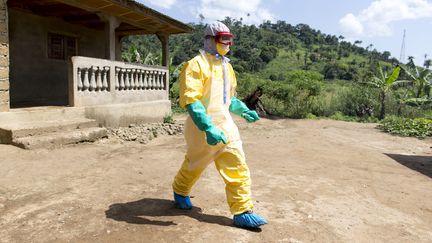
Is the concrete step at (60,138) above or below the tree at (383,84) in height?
below

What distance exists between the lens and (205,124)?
9.42 feet

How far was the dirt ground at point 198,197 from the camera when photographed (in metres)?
3.04

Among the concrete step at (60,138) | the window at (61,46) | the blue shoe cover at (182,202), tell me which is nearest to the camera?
the blue shoe cover at (182,202)

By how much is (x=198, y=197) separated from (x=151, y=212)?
71 centimetres

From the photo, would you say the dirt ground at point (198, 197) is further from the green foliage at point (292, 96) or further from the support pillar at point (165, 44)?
the green foliage at point (292, 96)

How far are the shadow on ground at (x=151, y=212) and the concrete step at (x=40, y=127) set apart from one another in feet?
10.0

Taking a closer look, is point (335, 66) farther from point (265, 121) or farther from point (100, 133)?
point (100, 133)

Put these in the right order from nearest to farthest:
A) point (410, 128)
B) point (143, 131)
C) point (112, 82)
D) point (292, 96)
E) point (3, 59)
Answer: point (3, 59)
point (112, 82)
point (143, 131)
point (410, 128)
point (292, 96)

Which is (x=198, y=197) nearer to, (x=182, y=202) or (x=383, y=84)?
(x=182, y=202)

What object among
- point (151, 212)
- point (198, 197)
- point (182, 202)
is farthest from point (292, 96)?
point (151, 212)

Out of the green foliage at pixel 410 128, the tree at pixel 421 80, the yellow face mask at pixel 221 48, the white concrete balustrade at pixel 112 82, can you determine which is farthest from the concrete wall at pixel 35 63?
the tree at pixel 421 80

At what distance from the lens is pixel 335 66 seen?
5478 cm

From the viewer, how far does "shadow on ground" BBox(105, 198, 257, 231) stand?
3.24 meters

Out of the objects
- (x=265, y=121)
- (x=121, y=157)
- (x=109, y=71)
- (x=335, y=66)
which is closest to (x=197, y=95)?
(x=121, y=157)
